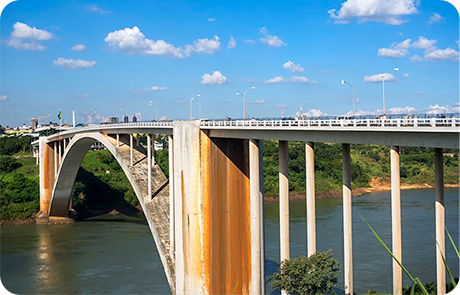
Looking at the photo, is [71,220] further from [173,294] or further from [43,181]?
[173,294]

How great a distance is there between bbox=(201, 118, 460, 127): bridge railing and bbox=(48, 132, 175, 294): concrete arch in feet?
23.2

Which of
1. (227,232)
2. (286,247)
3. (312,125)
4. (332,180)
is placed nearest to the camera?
(312,125)

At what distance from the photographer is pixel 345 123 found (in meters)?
13.5

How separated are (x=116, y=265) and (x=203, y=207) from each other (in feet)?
37.2

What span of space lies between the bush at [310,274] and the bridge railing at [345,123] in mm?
4369

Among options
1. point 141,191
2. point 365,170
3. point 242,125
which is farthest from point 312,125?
point 365,170

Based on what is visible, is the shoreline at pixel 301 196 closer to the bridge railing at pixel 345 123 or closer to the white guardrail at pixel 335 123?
the white guardrail at pixel 335 123

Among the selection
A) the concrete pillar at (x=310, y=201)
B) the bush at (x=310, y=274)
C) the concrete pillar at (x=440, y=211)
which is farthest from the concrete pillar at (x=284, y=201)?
the concrete pillar at (x=440, y=211)

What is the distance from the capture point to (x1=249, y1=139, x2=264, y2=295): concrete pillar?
18281 millimetres

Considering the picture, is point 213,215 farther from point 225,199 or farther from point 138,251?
point 138,251

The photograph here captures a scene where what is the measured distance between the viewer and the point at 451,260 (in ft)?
83.7

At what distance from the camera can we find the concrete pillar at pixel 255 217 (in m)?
18.3

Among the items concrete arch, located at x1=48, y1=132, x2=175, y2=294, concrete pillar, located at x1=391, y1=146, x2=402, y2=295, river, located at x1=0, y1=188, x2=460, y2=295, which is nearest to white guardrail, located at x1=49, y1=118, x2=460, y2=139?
concrete pillar, located at x1=391, y1=146, x2=402, y2=295

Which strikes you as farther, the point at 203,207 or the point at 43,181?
the point at 43,181
